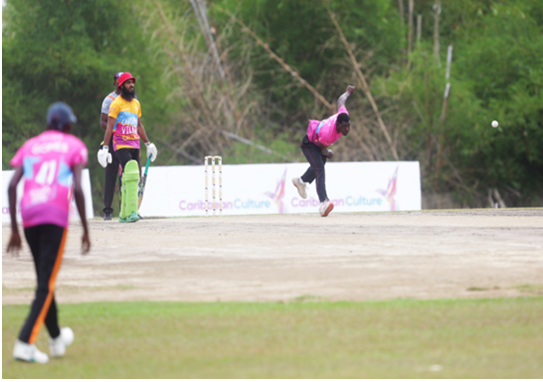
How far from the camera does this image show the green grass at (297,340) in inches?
193

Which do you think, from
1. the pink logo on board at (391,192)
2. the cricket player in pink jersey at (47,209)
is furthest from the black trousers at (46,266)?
the pink logo on board at (391,192)

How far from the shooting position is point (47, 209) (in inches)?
211

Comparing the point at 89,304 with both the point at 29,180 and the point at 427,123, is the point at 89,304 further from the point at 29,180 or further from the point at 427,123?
the point at 427,123

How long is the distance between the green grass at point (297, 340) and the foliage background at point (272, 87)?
2705 cm

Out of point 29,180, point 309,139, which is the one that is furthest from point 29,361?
point 309,139

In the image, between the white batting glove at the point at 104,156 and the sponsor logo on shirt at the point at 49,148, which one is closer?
the sponsor logo on shirt at the point at 49,148

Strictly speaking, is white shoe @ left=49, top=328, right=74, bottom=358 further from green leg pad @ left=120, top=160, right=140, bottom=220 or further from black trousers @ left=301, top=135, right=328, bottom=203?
black trousers @ left=301, top=135, right=328, bottom=203

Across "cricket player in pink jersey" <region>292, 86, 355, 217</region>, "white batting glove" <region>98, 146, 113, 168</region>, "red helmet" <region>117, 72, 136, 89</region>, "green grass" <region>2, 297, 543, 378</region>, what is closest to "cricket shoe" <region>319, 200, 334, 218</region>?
"cricket player in pink jersey" <region>292, 86, 355, 217</region>

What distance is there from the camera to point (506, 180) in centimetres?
3600

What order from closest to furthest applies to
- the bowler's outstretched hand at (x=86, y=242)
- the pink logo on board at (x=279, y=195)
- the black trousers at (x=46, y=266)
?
the black trousers at (x=46, y=266) → the bowler's outstretched hand at (x=86, y=242) → the pink logo on board at (x=279, y=195)

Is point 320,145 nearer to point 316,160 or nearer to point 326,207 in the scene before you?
point 316,160

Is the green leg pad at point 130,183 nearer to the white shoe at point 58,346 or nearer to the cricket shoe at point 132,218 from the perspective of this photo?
the cricket shoe at point 132,218

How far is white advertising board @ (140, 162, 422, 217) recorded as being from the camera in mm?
22062

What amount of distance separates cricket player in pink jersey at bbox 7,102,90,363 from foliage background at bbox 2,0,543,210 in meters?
28.3
